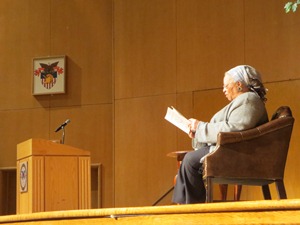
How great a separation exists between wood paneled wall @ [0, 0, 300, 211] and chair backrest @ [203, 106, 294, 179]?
2.24m

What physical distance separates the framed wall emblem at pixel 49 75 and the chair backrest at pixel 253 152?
402cm

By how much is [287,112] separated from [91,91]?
3816 millimetres

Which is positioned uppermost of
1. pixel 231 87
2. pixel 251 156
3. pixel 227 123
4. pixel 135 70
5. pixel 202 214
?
pixel 135 70

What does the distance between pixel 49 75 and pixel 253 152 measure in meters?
4.22

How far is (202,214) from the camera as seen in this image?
7.23 ft

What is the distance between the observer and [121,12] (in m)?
7.07

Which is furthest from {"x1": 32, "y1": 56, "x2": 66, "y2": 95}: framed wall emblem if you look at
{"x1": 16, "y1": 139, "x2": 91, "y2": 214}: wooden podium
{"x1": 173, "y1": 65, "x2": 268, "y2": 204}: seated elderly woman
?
{"x1": 173, "y1": 65, "x2": 268, "y2": 204}: seated elderly woman

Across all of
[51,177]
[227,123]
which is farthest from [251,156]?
[51,177]

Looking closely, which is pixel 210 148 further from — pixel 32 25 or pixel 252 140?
pixel 32 25

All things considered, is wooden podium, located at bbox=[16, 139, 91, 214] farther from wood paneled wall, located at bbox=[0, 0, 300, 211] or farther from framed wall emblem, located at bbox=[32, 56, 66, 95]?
framed wall emblem, located at bbox=[32, 56, 66, 95]

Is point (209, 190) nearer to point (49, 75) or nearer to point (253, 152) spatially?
point (253, 152)

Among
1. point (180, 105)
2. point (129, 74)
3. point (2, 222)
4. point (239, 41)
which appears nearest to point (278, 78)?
point (239, 41)

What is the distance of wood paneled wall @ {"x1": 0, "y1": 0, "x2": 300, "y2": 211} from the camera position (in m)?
6.27

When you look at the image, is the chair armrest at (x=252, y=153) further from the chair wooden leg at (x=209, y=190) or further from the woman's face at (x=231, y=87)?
the woman's face at (x=231, y=87)
